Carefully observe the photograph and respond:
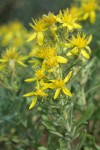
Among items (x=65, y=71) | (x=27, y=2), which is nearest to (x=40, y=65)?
(x=65, y=71)

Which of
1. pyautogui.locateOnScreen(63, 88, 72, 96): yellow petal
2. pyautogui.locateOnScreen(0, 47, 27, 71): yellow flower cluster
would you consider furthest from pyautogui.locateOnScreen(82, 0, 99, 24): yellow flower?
pyautogui.locateOnScreen(63, 88, 72, 96): yellow petal

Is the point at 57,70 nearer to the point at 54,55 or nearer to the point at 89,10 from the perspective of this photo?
the point at 54,55

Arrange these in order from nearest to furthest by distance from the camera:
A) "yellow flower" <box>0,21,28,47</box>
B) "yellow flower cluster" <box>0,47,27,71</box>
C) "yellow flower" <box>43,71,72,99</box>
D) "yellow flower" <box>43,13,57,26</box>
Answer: "yellow flower" <box>43,71,72,99</box>, "yellow flower" <box>43,13,57,26</box>, "yellow flower cluster" <box>0,47,27,71</box>, "yellow flower" <box>0,21,28,47</box>

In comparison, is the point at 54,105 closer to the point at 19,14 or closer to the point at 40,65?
the point at 40,65

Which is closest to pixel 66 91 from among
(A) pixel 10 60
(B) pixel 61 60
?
(B) pixel 61 60

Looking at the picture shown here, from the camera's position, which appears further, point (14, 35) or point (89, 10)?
point (14, 35)

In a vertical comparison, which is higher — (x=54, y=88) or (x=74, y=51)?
(x=74, y=51)

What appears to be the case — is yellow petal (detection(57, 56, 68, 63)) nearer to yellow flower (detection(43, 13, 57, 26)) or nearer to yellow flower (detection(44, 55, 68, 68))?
yellow flower (detection(44, 55, 68, 68))
